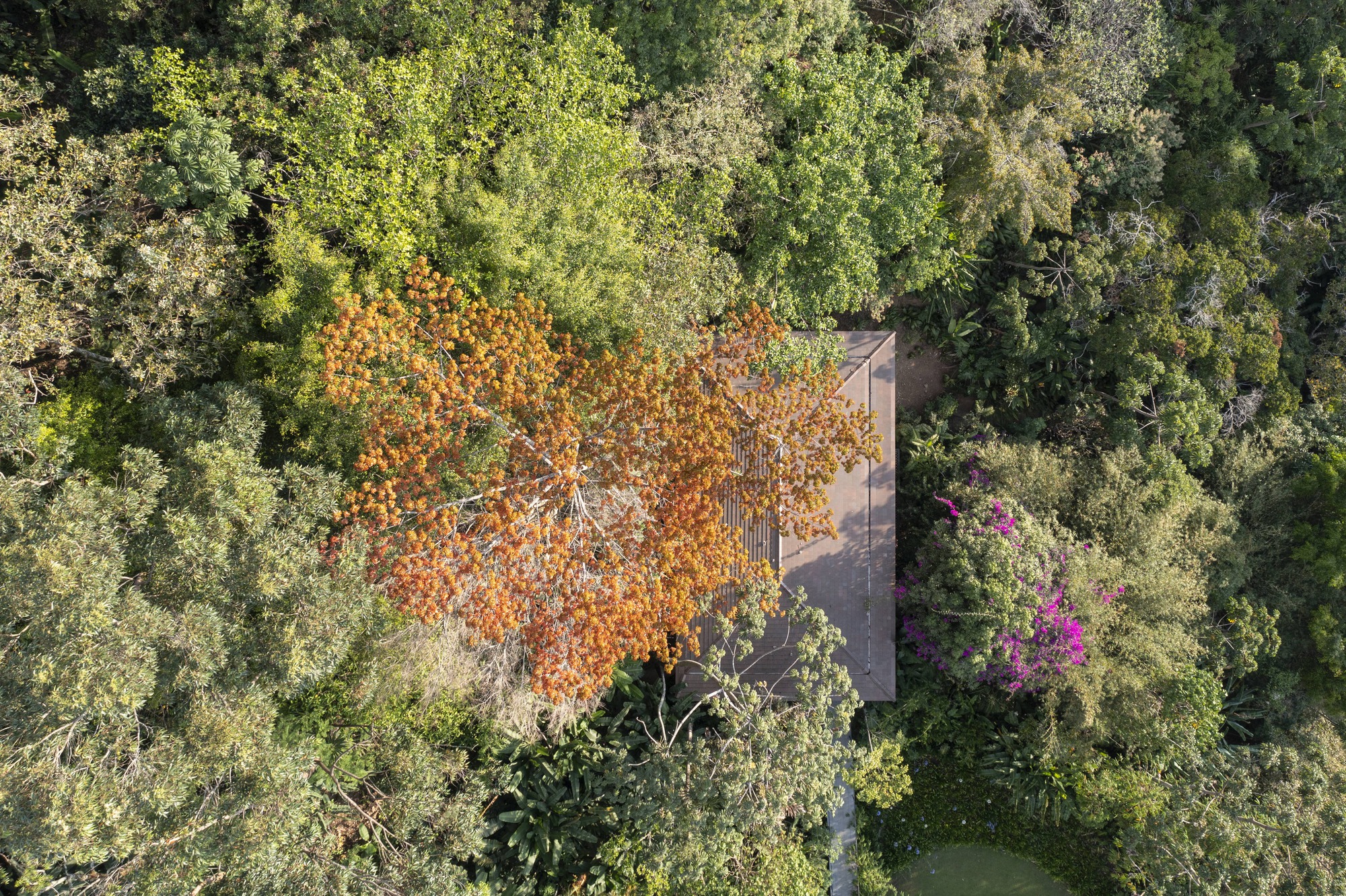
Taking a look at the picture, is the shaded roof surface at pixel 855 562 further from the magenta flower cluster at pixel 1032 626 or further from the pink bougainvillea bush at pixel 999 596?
the magenta flower cluster at pixel 1032 626

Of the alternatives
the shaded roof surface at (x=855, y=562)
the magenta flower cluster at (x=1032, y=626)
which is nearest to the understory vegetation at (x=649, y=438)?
the magenta flower cluster at (x=1032, y=626)

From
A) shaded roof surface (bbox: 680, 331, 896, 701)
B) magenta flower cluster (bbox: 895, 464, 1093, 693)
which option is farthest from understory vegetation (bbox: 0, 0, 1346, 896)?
shaded roof surface (bbox: 680, 331, 896, 701)

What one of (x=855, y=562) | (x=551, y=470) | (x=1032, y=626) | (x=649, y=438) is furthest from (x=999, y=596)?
(x=551, y=470)

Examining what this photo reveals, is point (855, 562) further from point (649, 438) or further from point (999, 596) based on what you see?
point (649, 438)

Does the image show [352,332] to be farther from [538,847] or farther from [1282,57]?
[1282,57]

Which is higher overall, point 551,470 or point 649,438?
point 649,438

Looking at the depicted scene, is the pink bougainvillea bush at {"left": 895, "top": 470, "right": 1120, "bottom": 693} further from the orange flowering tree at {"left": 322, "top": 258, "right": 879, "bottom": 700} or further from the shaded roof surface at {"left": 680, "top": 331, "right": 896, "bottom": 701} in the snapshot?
the orange flowering tree at {"left": 322, "top": 258, "right": 879, "bottom": 700}
